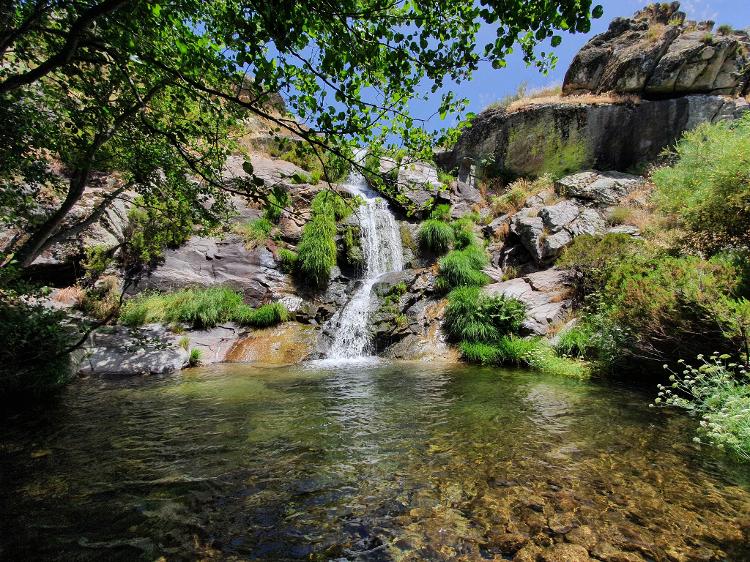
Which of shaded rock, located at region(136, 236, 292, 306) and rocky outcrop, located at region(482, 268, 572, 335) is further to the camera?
shaded rock, located at region(136, 236, 292, 306)

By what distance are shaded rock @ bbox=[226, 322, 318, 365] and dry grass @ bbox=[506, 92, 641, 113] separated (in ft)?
59.5

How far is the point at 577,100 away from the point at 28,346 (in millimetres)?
23546

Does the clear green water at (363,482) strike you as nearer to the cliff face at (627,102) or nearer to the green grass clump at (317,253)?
the green grass clump at (317,253)

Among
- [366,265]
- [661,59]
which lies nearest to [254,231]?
[366,265]

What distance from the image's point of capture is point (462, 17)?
9.89ft

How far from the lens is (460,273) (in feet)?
41.3

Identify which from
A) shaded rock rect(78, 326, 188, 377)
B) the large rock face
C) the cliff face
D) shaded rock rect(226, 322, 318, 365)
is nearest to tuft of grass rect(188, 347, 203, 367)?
shaded rock rect(78, 326, 188, 377)

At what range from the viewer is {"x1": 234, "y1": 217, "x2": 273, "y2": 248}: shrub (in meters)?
14.6

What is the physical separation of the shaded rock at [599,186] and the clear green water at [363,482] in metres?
12.6

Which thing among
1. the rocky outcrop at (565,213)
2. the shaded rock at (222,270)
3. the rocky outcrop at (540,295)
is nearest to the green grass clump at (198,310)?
the shaded rock at (222,270)

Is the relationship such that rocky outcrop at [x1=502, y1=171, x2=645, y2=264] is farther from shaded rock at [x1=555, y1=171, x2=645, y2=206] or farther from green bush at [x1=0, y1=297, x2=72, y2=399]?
green bush at [x1=0, y1=297, x2=72, y2=399]

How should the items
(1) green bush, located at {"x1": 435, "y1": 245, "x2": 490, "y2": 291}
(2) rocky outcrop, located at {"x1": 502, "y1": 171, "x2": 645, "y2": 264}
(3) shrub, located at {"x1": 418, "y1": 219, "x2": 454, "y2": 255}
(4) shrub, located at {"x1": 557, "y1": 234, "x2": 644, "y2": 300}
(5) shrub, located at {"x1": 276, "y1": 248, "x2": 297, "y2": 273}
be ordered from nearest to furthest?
(4) shrub, located at {"x1": 557, "y1": 234, "x2": 644, "y2": 300} < (1) green bush, located at {"x1": 435, "y1": 245, "x2": 490, "y2": 291} < (2) rocky outcrop, located at {"x1": 502, "y1": 171, "x2": 645, "y2": 264} < (5) shrub, located at {"x1": 276, "y1": 248, "x2": 297, "y2": 273} < (3) shrub, located at {"x1": 418, "y1": 219, "x2": 454, "y2": 255}

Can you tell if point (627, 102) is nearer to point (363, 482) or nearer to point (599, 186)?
point (599, 186)

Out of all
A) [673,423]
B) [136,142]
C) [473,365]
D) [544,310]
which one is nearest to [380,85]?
[136,142]
